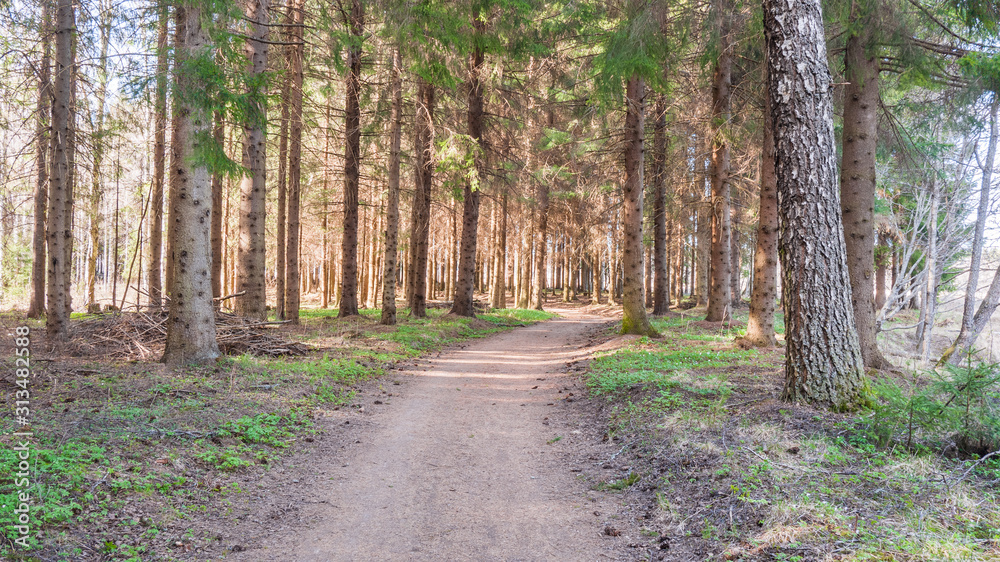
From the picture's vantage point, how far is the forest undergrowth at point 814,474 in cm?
305

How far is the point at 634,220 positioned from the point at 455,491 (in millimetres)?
10093

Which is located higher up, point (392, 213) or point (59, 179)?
point (392, 213)

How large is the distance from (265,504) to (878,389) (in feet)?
19.0

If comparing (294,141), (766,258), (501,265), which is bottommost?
(766,258)

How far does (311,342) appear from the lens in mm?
11211

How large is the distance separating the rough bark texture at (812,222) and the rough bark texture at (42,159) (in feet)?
35.2

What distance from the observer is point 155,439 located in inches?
185

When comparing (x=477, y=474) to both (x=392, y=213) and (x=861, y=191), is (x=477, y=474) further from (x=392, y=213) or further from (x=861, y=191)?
(x=392, y=213)

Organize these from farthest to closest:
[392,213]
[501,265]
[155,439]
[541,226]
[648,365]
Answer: [541,226] < [501,265] < [392,213] < [648,365] < [155,439]

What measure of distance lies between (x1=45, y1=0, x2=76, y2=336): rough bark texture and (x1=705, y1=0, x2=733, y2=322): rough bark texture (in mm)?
11923

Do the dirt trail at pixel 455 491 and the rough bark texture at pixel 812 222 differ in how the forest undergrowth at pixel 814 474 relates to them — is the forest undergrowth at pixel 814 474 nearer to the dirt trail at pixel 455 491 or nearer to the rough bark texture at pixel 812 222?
the rough bark texture at pixel 812 222

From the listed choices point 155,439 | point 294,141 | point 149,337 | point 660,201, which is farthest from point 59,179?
point 660,201

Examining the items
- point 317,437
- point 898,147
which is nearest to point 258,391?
point 317,437

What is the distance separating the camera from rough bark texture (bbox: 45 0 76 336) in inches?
353
